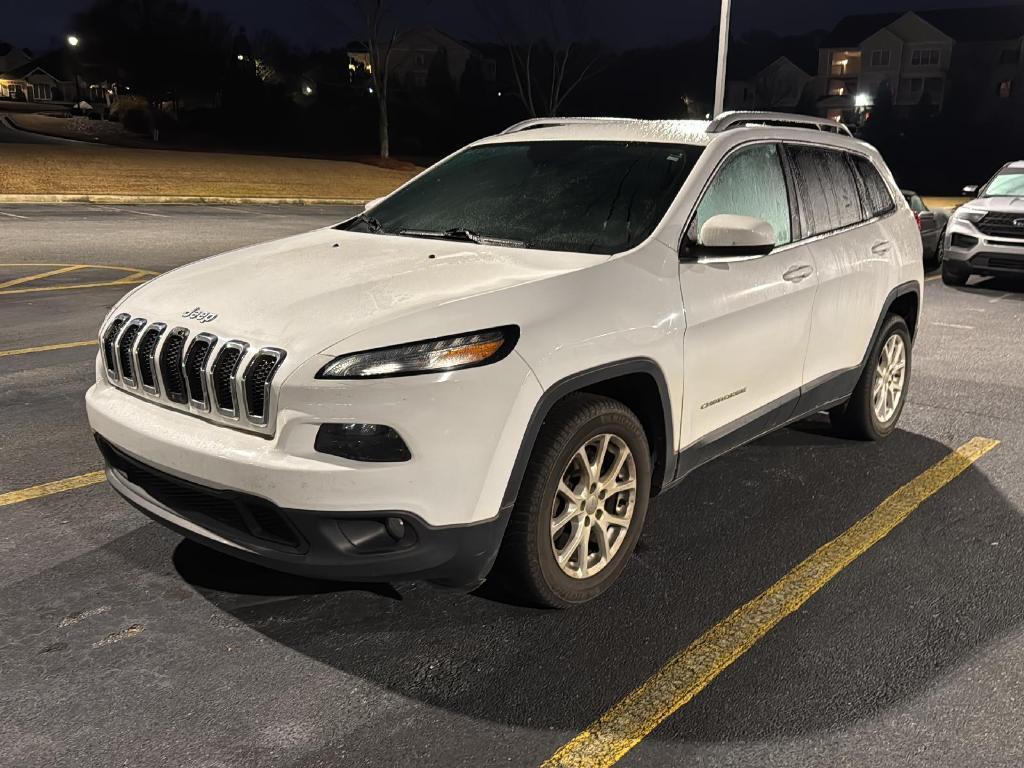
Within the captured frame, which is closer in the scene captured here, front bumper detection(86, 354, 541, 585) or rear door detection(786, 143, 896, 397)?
front bumper detection(86, 354, 541, 585)

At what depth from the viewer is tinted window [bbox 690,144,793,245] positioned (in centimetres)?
404

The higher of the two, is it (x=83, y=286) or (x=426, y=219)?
(x=426, y=219)

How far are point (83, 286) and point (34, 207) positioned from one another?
11.4 meters

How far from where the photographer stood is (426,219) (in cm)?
446

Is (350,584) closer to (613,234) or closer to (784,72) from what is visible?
(613,234)

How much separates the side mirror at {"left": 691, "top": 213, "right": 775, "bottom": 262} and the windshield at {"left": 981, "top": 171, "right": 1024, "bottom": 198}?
10.7m

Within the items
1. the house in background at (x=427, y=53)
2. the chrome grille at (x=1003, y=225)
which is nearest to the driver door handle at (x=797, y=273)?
the chrome grille at (x=1003, y=225)

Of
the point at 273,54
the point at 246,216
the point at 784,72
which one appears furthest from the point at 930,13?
the point at 246,216

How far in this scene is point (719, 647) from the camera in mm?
3271

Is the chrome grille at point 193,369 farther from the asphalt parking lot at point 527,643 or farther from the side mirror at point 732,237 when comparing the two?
the side mirror at point 732,237

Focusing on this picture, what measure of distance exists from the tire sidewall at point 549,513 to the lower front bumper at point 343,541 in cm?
21

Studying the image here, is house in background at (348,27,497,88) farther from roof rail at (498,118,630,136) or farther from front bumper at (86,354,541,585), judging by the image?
front bumper at (86,354,541,585)

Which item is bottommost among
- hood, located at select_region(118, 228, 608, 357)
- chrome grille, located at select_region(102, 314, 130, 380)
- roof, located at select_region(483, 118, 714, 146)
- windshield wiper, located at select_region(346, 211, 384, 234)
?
chrome grille, located at select_region(102, 314, 130, 380)

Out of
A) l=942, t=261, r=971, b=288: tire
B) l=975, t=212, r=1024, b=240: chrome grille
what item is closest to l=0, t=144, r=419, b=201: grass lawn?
l=942, t=261, r=971, b=288: tire
